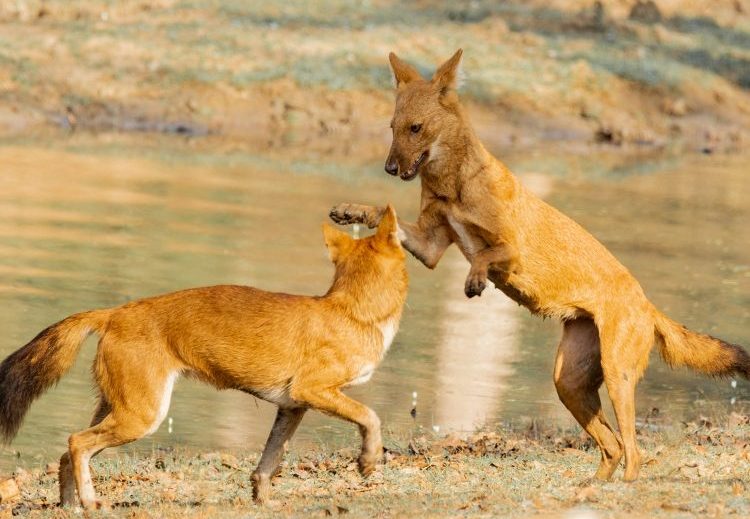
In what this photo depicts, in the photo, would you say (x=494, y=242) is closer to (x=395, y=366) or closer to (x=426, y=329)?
(x=395, y=366)

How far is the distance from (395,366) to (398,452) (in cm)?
331

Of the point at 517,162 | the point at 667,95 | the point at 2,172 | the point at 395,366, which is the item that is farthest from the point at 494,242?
the point at 667,95

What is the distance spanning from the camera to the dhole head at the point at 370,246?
890cm

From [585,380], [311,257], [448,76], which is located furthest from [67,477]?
[311,257]

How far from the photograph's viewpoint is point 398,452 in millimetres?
11070

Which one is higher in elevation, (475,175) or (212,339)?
(475,175)

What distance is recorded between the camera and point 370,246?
29.4ft

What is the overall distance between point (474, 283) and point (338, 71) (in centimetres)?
2691

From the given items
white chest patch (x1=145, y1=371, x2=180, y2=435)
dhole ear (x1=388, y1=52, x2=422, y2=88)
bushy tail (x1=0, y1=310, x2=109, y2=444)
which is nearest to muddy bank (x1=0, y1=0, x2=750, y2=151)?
dhole ear (x1=388, y1=52, x2=422, y2=88)

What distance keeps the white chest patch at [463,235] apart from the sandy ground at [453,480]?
135 cm

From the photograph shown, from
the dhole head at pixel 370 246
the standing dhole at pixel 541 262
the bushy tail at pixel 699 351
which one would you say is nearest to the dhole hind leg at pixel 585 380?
the standing dhole at pixel 541 262

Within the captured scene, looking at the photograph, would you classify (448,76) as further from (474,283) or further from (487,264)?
(474,283)

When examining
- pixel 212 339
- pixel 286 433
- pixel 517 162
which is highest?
pixel 212 339

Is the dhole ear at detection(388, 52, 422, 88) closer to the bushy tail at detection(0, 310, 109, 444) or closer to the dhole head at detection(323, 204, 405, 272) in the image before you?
the dhole head at detection(323, 204, 405, 272)
